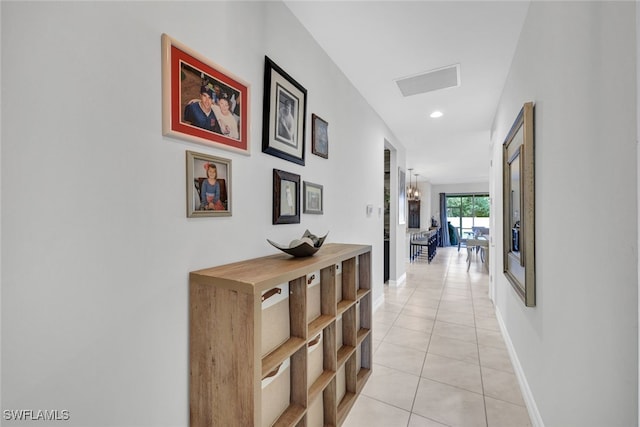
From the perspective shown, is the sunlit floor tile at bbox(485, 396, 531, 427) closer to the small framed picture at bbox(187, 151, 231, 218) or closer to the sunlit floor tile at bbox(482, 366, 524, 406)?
the sunlit floor tile at bbox(482, 366, 524, 406)

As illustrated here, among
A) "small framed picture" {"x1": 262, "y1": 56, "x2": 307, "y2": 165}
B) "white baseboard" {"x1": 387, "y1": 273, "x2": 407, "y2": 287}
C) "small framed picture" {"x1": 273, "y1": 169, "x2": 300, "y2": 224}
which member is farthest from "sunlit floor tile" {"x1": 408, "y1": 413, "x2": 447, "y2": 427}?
"white baseboard" {"x1": 387, "y1": 273, "x2": 407, "y2": 287}

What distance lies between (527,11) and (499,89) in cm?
122

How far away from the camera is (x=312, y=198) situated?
6.63ft

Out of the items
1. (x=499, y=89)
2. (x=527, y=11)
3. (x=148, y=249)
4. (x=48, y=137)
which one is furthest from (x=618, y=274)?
(x=499, y=89)

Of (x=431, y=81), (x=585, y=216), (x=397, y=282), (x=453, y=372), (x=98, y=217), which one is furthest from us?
(x=397, y=282)

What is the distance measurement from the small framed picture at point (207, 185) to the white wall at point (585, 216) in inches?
54.0

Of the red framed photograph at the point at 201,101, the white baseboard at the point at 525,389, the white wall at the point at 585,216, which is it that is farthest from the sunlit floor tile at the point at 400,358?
the red framed photograph at the point at 201,101

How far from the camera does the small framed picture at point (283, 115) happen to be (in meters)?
1.53

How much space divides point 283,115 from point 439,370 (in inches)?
85.8

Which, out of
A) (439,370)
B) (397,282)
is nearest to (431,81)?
(439,370)

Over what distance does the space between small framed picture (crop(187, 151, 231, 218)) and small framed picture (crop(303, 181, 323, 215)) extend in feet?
2.36

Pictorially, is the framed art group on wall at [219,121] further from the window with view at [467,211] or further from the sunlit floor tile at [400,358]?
the window with view at [467,211]

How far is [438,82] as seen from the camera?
267cm

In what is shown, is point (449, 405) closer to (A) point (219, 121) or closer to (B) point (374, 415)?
(B) point (374, 415)
